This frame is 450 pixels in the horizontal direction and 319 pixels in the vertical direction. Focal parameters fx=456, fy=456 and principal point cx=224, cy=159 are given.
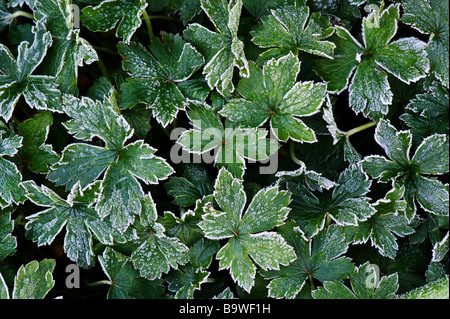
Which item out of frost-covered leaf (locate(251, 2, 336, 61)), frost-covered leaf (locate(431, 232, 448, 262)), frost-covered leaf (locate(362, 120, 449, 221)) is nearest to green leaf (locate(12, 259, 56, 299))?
frost-covered leaf (locate(251, 2, 336, 61))

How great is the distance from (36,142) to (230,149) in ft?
2.34

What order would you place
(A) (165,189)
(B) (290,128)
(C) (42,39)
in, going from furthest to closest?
(A) (165,189) < (C) (42,39) < (B) (290,128)

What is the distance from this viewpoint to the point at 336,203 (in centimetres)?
165

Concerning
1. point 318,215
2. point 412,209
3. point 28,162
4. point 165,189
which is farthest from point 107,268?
point 412,209

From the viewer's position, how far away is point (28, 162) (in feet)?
5.48

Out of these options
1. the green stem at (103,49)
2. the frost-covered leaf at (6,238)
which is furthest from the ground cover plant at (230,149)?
the green stem at (103,49)

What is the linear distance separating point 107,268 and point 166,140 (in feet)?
1.80

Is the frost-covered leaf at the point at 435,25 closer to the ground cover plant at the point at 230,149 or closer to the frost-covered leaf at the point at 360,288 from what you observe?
the ground cover plant at the point at 230,149

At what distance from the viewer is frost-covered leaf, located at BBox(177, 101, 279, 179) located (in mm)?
1550

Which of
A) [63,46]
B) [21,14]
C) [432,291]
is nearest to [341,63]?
[432,291]

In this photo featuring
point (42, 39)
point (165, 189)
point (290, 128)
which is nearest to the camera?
point (290, 128)

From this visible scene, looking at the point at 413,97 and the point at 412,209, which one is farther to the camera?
the point at 413,97
